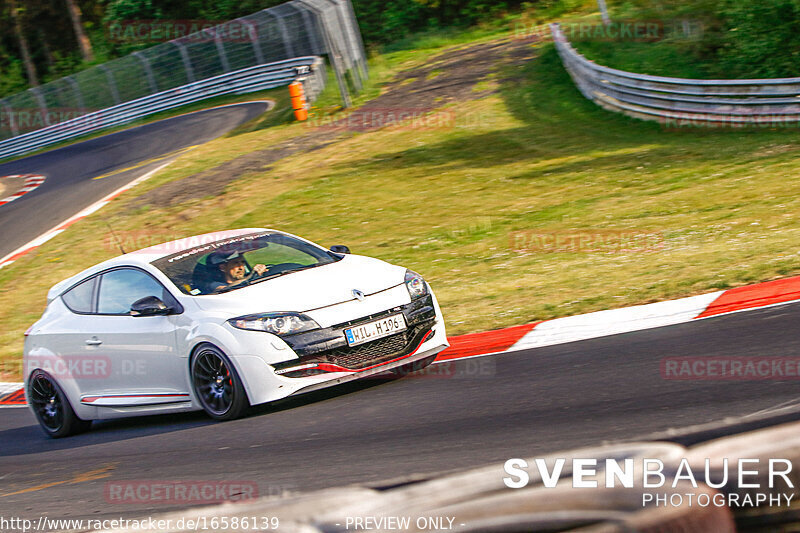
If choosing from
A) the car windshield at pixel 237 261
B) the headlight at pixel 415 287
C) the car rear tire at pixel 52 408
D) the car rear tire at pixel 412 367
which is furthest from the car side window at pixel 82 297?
the headlight at pixel 415 287

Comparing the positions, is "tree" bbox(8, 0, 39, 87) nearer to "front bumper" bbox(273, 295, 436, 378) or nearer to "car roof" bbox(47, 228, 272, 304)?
"car roof" bbox(47, 228, 272, 304)

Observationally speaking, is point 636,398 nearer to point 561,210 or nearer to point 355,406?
point 355,406

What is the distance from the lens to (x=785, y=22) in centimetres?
2078

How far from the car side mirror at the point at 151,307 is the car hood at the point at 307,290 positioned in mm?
275

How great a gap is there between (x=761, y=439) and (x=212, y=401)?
188 inches

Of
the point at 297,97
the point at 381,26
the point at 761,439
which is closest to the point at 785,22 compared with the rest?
the point at 297,97

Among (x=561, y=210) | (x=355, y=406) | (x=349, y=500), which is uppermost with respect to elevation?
(x=349, y=500)

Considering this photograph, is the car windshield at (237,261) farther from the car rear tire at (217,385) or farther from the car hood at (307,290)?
the car rear tire at (217,385)

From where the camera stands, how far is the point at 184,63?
37.7 m

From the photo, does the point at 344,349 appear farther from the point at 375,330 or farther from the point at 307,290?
the point at 307,290

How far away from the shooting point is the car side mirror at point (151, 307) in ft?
24.2

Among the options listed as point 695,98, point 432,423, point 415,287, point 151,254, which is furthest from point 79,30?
point 432,423

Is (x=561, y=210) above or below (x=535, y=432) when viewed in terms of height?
below

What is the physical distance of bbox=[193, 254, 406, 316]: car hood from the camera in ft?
23.0
